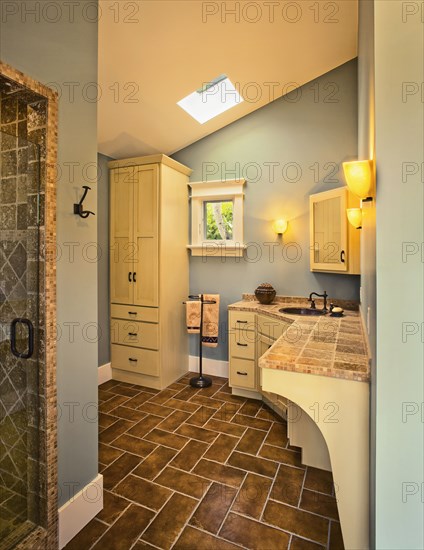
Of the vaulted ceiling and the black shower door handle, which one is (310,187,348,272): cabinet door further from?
the black shower door handle

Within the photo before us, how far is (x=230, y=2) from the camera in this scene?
2.28 metres

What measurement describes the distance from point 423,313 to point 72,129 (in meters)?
1.80

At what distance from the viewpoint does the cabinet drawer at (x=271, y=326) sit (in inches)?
111

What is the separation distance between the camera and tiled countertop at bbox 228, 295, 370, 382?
1420mm

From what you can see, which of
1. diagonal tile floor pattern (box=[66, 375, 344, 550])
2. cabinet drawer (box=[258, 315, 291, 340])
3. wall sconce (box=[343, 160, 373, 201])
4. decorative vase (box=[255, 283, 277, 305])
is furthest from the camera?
decorative vase (box=[255, 283, 277, 305])

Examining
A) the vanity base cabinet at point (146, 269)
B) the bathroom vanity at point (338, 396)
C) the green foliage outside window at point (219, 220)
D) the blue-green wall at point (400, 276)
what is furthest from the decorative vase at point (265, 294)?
the blue-green wall at point (400, 276)

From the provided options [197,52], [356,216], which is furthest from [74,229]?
[356,216]

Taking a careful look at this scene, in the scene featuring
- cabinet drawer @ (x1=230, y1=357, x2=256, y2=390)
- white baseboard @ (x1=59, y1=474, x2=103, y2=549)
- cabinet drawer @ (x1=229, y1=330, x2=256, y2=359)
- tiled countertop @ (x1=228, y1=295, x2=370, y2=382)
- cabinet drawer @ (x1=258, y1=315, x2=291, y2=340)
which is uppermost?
tiled countertop @ (x1=228, y1=295, x2=370, y2=382)

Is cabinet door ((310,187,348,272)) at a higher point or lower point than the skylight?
lower

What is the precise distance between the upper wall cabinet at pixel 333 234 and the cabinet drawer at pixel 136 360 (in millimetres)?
2040

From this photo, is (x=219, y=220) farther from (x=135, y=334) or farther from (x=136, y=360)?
(x=136, y=360)

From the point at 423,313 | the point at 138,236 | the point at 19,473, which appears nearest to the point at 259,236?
the point at 138,236

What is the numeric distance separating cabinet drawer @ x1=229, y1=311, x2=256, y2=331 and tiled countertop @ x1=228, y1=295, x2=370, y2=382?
2.03ft

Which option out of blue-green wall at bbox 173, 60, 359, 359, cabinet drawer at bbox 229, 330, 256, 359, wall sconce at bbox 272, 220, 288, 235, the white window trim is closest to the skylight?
blue-green wall at bbox 173, 60, 359, 359
